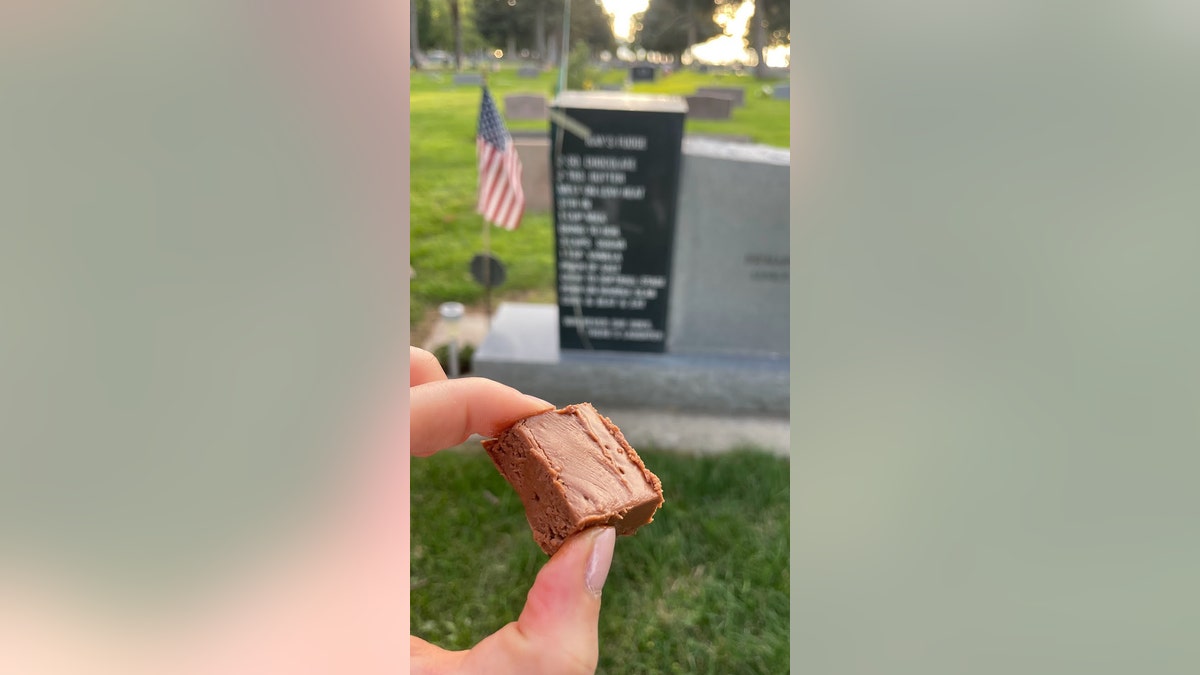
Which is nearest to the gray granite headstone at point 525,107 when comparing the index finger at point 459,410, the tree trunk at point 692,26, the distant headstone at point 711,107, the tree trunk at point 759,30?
the distant headstone at point 711,107

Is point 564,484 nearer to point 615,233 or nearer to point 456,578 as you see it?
point 456,578

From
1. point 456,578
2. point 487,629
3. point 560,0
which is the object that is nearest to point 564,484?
point 487,629

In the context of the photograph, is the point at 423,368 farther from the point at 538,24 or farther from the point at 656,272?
the point at 538,24

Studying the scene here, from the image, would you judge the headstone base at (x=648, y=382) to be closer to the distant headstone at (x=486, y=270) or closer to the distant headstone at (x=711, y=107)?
the distant headstone at (x=486, y=270)

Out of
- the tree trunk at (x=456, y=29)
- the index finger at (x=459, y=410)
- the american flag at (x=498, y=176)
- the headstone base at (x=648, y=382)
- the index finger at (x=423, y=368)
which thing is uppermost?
the tree trunk at (x=456, y=29)

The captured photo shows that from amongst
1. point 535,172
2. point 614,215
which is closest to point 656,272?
point 614,215

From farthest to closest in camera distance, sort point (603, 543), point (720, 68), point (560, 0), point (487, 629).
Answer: point (720, 68) → point (560, 0) → point (487, 629) → point (603, 543)

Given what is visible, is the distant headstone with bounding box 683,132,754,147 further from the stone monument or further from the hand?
the hand
